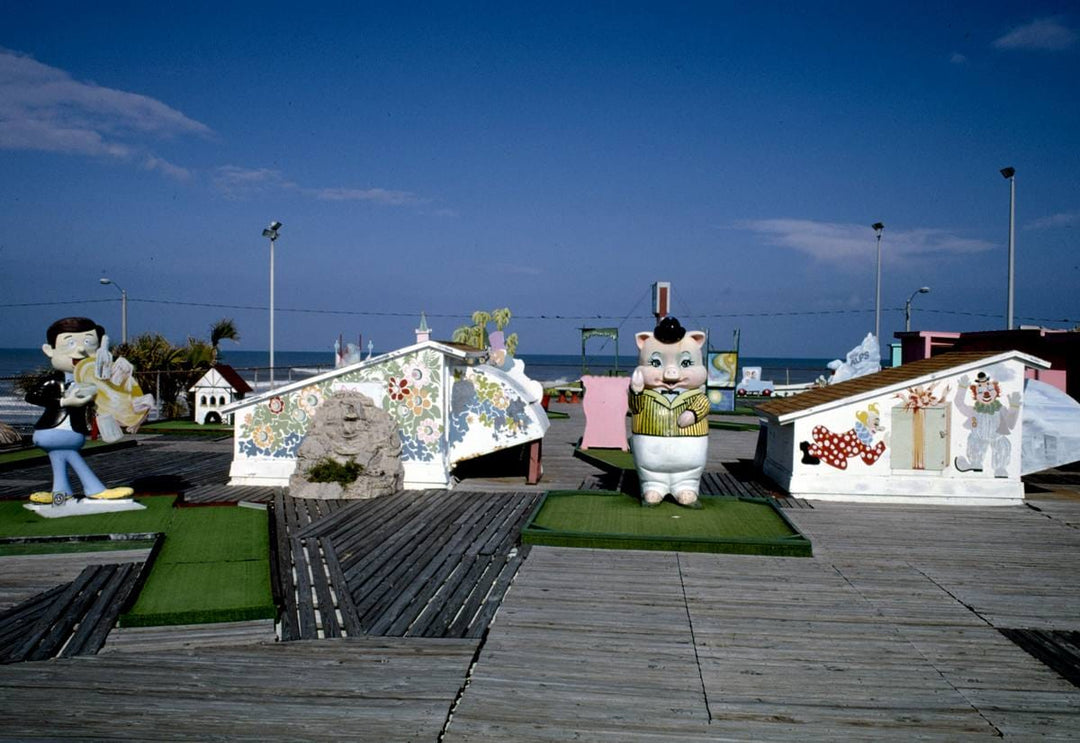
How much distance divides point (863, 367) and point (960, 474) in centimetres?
917

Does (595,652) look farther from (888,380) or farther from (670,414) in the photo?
(888,380)

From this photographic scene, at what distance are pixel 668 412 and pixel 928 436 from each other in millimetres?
4432

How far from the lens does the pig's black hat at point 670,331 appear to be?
31.8 feet

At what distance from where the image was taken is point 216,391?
→ 2133 centimetres

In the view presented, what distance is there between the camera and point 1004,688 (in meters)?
5.03

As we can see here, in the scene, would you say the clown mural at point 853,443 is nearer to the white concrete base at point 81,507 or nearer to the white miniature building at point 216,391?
the white concrete base at point 81,507

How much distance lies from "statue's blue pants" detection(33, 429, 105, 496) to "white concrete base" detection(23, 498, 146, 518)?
0.16m

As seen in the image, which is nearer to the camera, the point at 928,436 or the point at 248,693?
the point at 248,693

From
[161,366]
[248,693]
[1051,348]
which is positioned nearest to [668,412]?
[248,693]

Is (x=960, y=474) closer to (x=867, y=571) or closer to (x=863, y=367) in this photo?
(x=867, y=571)

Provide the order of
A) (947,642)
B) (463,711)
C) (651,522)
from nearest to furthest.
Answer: (463,711), (947,642), (651,522)

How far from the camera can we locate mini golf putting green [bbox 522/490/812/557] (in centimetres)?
828

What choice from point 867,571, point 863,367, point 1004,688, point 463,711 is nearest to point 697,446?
point 867,571

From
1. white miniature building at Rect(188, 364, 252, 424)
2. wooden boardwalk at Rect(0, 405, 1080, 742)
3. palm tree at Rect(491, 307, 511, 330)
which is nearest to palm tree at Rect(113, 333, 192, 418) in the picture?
white miniature building at Rect(188, 364, 252, 424)
